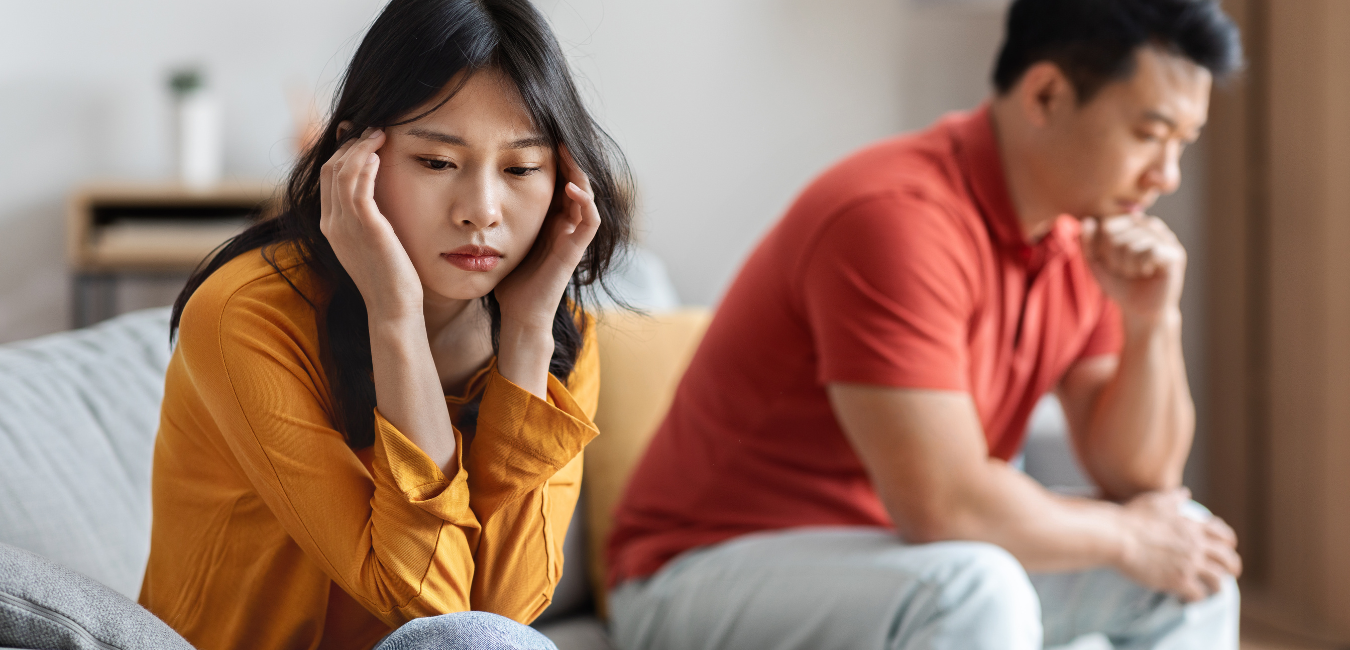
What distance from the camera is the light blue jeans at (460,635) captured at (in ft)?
1.80

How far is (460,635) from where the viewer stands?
0.55 metres

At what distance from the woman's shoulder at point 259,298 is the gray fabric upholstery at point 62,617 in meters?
0.15

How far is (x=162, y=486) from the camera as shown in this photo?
0.66 meters

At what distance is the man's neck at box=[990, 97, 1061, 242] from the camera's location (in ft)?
4.04

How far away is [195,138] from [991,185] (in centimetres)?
Result: 196

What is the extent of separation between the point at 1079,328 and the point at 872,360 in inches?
16.9

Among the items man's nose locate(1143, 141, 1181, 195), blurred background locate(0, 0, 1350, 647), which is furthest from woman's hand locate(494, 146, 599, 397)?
blurred background locate(0, 0, 1350, 647)

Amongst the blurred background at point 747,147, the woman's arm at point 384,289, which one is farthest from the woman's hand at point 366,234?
the blurred background at point 747,147

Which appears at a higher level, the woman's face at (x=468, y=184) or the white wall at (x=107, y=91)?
the woman's face at (x=468, y=184)

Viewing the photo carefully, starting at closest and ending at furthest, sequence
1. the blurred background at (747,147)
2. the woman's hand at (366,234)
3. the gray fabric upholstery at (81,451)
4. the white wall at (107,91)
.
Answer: the woman's hand at (366,234) < the gray fabric upholstery at (81,451) < the blurred background at (747,147) < the white wall at (107,91)

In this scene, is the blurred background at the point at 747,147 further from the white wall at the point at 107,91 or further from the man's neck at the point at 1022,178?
the man's neck at the point at 1022,178

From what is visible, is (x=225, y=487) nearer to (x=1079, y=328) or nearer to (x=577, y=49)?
(x=577, y=49)

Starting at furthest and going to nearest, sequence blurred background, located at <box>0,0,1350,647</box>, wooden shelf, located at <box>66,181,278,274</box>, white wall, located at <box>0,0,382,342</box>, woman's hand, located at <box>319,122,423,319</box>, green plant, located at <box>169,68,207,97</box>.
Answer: white wall, located at <box>0,0,382,342</box> < green plant, located at <box>169,68,207,97</box> < wooden shelf, located at <box>66,181,278,274</box> < blurred background, located at <box>0,0,1350,647</box> < woman's hand, located at <box>319,122,423,319</box>

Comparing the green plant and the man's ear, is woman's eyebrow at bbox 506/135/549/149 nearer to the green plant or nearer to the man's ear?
the man's ear
